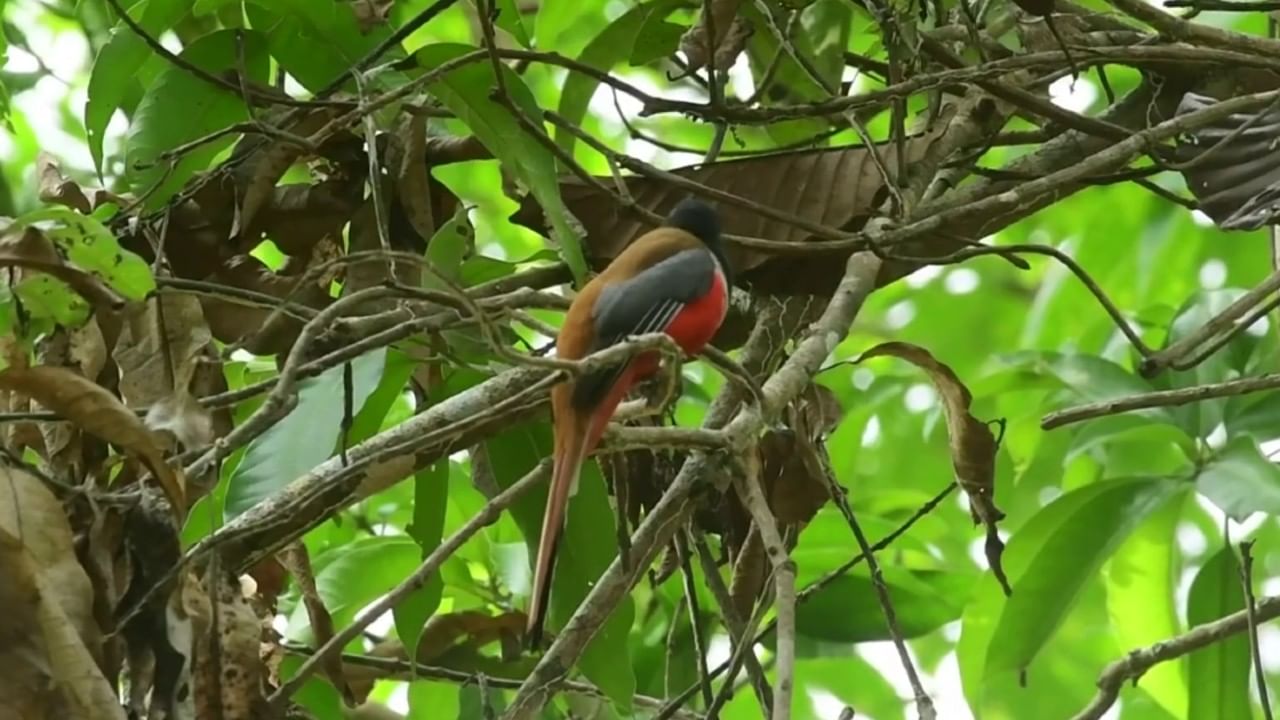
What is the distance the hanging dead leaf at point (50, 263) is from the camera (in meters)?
1.15

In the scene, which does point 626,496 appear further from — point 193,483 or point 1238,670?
point 1238,670

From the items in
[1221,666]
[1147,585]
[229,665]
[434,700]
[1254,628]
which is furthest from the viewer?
[1147,585]

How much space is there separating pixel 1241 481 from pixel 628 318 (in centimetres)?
79

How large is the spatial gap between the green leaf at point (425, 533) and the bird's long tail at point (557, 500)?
0.55 ft

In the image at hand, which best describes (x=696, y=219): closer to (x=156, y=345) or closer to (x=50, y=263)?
(x=156, y=345)

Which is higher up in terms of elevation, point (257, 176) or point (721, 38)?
point (721, 38)

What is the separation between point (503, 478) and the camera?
1812 millimetres

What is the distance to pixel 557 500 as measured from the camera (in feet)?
5.15

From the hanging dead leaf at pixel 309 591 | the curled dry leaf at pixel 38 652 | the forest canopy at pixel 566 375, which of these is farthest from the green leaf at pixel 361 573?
the curled dry leaf at pixel 38 652

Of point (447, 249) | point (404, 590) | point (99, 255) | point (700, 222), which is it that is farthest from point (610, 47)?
point (99, 255)

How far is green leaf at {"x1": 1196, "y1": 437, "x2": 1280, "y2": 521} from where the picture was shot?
1900 mm

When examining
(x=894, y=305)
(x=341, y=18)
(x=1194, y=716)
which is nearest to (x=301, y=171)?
(x=341, y=18)

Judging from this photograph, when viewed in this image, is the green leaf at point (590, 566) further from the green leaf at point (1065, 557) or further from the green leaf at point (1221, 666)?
the green leaf at point (1221, 666)

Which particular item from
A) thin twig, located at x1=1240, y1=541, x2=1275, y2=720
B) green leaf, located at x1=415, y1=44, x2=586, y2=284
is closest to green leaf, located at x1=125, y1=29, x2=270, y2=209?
green leaf, located at x1=415, y1=44, x2=586, y2=284
